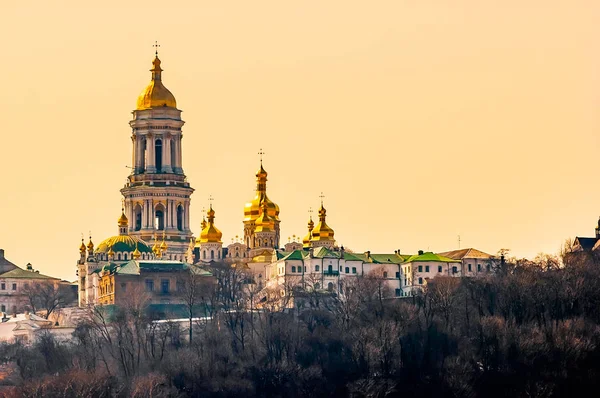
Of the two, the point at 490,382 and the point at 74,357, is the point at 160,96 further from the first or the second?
the point at 490,382

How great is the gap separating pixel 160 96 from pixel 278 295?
2484 cm

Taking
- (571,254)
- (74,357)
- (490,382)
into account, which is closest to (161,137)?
(571,254)

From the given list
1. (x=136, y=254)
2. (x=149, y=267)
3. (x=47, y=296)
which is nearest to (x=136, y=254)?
(x=136, y=254)

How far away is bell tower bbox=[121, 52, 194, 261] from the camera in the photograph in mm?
163500

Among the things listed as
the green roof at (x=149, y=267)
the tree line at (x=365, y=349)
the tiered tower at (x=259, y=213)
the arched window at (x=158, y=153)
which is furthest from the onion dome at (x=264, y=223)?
the tree line at (x=365, y=349)

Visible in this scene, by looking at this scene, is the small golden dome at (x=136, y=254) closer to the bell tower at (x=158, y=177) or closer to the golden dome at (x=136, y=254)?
the golden dome at (x=136, y=254)

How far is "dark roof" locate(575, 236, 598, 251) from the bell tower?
23848mm

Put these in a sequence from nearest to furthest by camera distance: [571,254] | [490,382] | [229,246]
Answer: [490,382], [571,254], [229,246]

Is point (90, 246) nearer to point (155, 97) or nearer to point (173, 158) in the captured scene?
point (173, 158)

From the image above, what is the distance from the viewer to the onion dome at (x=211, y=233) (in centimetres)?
16075

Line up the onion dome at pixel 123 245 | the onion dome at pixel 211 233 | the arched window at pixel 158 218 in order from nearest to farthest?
the onion dome at pixel 123 245 → the onion dome at pixel 211 233 → the arched window at pixel 158 218

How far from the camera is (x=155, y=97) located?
166375 mm

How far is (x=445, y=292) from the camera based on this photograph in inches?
5148

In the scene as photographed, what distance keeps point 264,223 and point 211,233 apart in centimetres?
334
